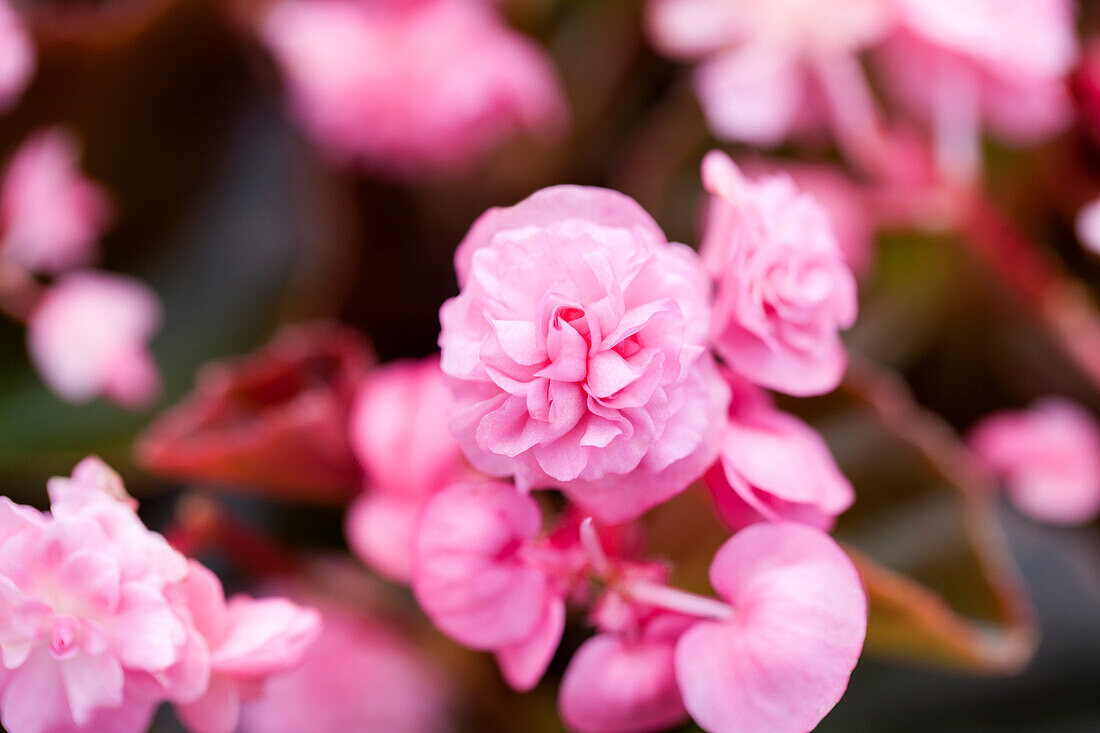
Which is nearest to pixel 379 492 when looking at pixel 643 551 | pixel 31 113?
pixel 643 551

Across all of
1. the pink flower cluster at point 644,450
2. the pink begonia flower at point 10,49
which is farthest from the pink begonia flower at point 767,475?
the pink begonia flower at point 10,49

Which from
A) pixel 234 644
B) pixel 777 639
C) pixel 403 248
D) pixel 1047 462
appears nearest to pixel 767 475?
pixel 777 639

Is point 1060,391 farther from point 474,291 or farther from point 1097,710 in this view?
point 474,291

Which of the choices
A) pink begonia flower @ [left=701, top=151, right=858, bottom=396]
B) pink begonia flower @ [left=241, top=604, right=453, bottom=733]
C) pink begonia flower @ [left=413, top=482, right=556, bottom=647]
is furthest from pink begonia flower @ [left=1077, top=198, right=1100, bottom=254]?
pink begonia flower @ [left=241, top=604, right=453, bottom=733]

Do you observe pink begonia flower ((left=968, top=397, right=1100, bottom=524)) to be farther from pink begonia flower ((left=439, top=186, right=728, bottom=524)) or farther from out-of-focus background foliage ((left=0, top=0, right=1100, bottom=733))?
pink begonia flower ((left=439, top=186, right=728, bottom=524))

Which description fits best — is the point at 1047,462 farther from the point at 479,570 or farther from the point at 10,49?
the point at 10,49
